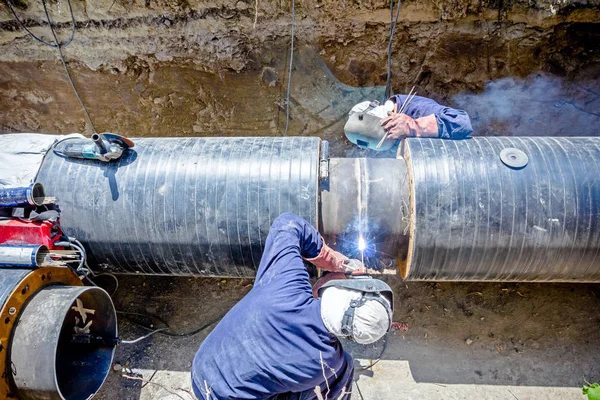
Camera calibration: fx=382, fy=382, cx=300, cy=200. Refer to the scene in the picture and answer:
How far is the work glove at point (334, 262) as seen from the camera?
253 centimetres

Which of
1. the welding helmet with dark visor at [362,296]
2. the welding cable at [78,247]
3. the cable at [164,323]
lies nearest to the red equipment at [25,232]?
the welding cable at [78,247]

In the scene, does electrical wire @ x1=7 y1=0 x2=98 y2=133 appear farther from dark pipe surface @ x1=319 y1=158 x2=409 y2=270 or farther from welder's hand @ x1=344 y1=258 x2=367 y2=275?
welder's hand @ x1=344 y1=258 x2=367 y2=275

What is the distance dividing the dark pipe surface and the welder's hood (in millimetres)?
2124

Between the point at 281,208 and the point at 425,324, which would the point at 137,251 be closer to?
the point at 281,208

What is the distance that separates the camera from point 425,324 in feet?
11.1

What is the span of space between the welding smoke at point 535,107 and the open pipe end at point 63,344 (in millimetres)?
3942

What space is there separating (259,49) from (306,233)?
248cm

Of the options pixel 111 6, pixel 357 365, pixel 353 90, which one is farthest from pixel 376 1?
pixel 357 365

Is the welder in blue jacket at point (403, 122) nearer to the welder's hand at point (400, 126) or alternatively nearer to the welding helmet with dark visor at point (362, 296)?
the welder's hand at point (400, 126)

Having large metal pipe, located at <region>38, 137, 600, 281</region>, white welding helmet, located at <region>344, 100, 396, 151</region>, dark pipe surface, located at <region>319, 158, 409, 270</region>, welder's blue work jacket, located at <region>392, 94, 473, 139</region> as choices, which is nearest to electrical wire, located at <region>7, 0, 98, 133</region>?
large metal pipe, located at <region>38, 137, 600, 281</region>

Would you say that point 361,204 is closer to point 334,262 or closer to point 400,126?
point 334,262

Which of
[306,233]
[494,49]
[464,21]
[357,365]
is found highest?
[464,21]

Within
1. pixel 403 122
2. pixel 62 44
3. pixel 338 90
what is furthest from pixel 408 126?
pixel 62 44

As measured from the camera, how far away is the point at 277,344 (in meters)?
2.11
